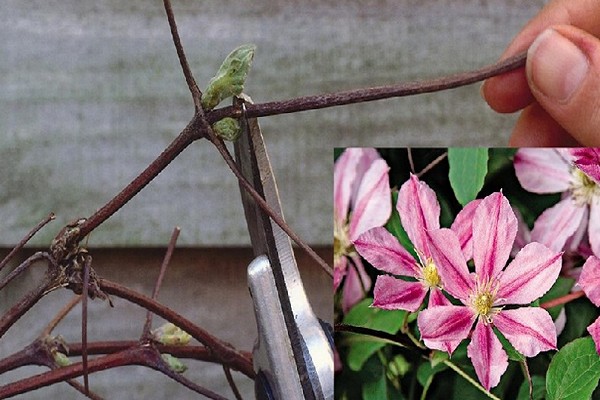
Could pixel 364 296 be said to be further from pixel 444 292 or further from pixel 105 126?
pixel 105 126

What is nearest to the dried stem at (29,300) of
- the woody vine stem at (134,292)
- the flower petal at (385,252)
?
the woody vine stem at (134,292)

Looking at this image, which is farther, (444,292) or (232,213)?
(232,213)

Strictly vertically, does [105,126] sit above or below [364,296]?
above

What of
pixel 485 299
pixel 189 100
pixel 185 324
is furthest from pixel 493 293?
pixel 189 100

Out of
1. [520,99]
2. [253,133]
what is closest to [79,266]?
[253,133]

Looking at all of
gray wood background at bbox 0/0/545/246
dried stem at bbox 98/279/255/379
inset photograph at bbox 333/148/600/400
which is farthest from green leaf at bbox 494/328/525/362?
gray wood background at bbox 0/0/545/246

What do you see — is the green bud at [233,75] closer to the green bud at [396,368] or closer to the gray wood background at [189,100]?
the green bud at [396,368]
